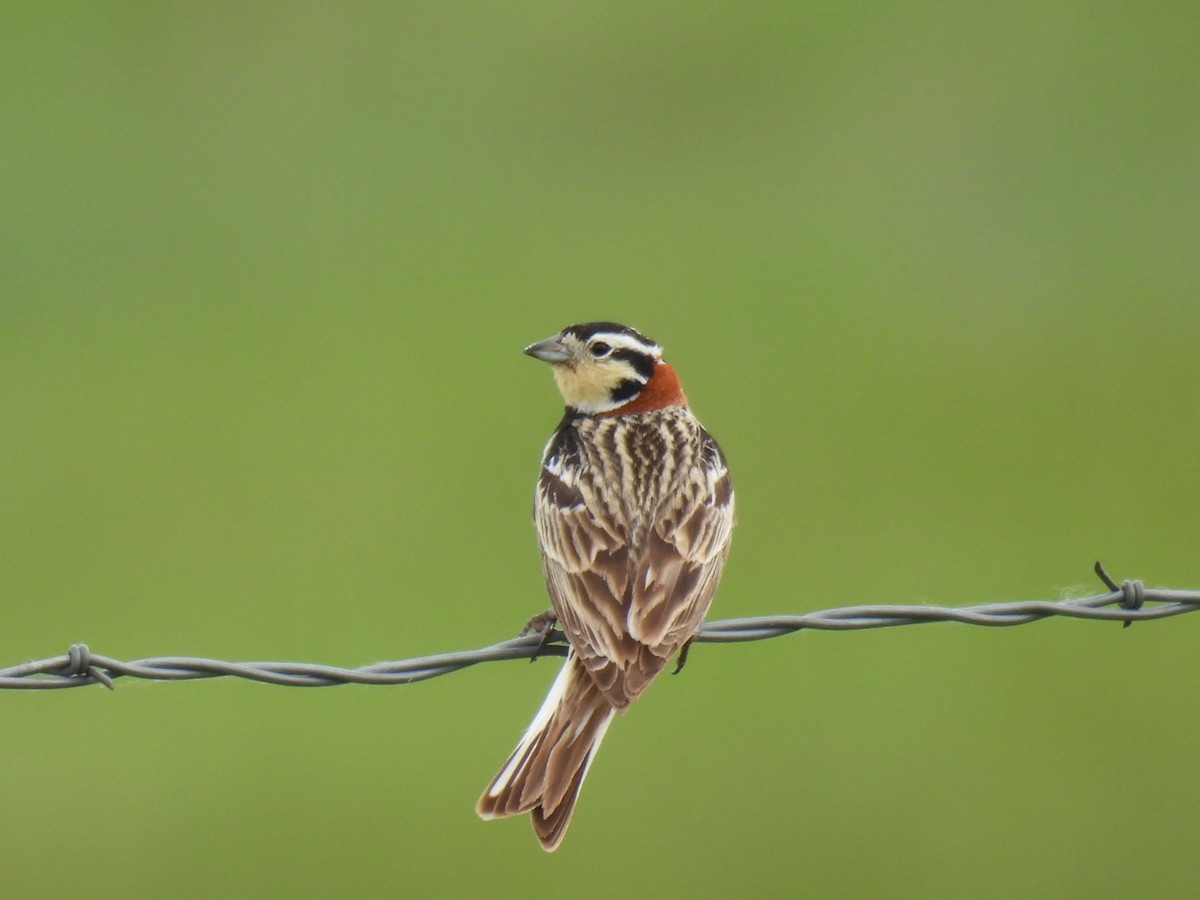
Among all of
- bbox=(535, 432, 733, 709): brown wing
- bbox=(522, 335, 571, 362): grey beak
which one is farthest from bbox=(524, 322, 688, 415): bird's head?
bbox=(535, 432, 733, 709): brown wing

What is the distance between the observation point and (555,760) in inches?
299

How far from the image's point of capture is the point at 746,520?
1678 cm

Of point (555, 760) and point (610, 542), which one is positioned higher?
point (610, 542)

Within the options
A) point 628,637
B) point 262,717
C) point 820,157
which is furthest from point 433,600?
point 820,157

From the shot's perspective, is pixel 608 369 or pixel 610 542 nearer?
pixel 610 542

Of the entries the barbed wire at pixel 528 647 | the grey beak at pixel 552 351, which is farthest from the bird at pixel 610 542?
the barbed wire at pixel 528 647

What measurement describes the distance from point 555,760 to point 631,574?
86 centimetres

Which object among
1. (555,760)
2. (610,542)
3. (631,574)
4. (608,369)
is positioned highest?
(608,369)

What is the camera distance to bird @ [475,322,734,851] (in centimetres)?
764

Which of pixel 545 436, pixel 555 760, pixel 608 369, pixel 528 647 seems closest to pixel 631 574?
pixel 528 647

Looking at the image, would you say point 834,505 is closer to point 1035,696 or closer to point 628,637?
point 1035,696

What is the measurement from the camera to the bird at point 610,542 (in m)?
7.64

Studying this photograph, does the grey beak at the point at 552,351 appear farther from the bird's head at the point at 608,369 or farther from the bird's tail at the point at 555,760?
the bird's tail at the point at 555,760

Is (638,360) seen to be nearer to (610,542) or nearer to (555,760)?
(610,542)
